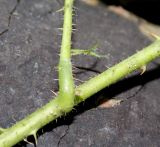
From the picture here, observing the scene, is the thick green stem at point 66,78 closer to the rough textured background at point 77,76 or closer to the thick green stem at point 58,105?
the thick green stem at point 58,105

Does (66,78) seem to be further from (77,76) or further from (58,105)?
(77,76)

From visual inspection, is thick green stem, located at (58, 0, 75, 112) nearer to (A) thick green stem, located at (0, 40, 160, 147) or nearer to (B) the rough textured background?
(A) thick green stem, located at (0, 40, 160, 147)

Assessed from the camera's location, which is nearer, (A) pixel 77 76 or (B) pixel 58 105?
(B) pixel 58 105

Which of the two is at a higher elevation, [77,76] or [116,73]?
[116,73]

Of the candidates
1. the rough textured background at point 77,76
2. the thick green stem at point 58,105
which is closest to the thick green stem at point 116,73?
the thick green stem at point 58,105

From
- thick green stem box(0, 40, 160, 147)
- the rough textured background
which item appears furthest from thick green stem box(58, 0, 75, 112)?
the rough textured background

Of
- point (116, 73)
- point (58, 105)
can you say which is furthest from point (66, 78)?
point (116, 73)

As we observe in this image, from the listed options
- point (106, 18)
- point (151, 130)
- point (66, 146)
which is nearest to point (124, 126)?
point (151, 130)
